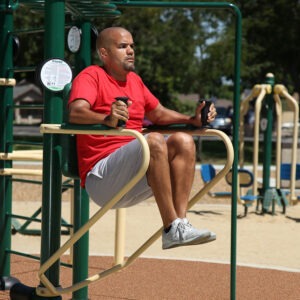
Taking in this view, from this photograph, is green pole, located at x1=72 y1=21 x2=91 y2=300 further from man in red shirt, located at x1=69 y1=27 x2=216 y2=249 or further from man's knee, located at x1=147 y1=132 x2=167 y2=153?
man's knee, located at x1=147 y1=132 x2=167 y2=153

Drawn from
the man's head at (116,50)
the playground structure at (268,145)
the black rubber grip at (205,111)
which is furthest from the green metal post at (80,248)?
the playground structure at (268,145)

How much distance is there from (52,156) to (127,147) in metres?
0.74

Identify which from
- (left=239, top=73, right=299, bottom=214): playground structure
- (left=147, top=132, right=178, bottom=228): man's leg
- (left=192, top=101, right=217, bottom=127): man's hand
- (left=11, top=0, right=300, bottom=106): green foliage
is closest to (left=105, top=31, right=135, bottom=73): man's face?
(left=192, top=101, right=217, bottom=127): man's hand

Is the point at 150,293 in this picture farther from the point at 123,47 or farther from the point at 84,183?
the point at 123,47

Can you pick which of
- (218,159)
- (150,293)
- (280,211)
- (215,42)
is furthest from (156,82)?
(150,293)

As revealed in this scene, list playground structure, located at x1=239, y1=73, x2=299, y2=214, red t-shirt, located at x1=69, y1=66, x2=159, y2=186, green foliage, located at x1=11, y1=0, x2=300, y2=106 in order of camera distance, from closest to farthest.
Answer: red t-shirt, located at x1=69, y1=66, x2=159, y2=186, playground structure, located at x1=239, y1=73, x2=299, y2=214, green foliage, located at x1=11, y1=0, x2=300, y2=106

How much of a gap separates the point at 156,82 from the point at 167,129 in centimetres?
3006

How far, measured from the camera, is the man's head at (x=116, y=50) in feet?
13.7

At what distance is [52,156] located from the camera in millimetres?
4395

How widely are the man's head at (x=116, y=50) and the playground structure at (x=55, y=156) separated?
300mm

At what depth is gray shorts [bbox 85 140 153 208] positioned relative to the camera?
3.74 meters

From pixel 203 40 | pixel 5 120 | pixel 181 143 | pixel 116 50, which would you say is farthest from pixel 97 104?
pixel 203 40

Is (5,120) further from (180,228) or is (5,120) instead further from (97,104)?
(180,228)

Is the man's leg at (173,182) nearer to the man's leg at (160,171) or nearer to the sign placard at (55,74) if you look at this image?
the man's leg at (160,171)
